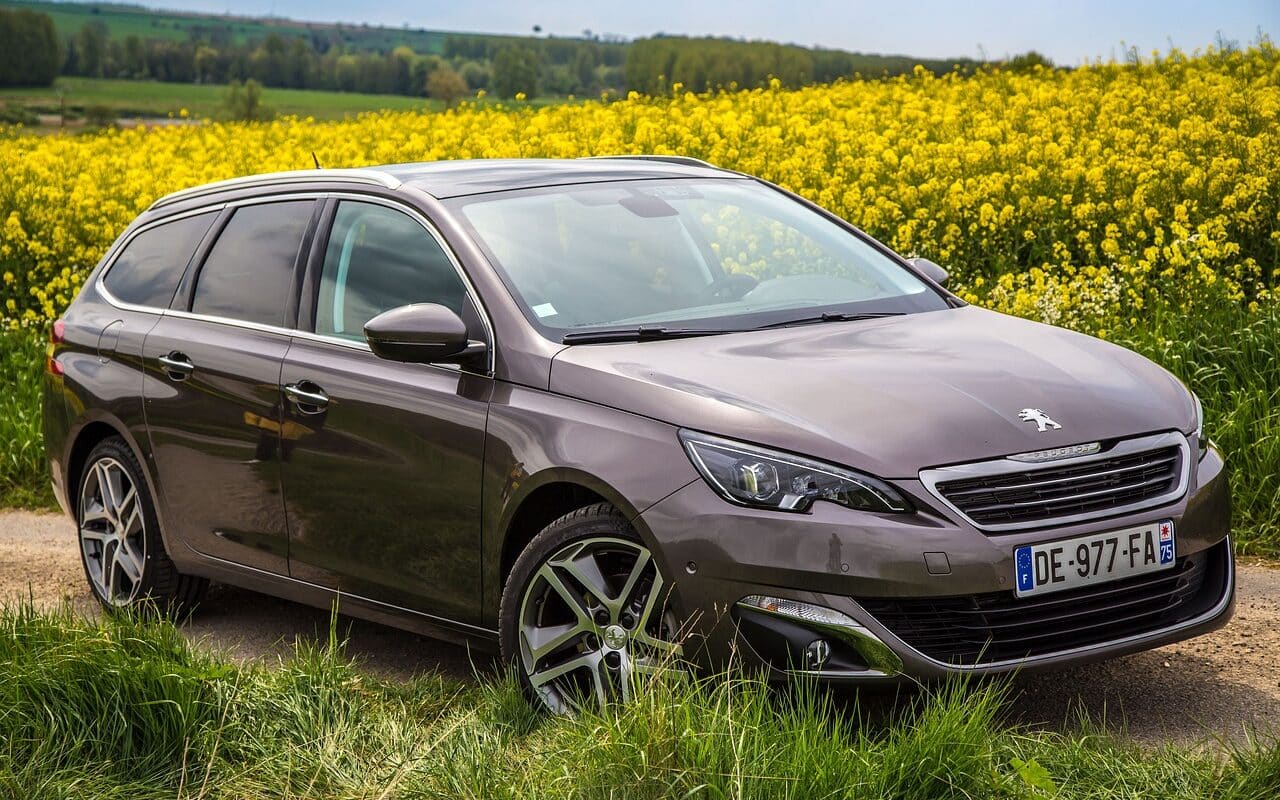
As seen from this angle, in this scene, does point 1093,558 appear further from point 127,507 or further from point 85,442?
point 85,442

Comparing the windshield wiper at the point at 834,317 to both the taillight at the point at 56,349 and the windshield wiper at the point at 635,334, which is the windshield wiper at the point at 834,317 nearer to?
the windshield wiper at the point at 635,334

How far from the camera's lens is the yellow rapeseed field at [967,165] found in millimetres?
8859

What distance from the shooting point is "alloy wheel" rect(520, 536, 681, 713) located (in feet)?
13.5

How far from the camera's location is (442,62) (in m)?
59.9

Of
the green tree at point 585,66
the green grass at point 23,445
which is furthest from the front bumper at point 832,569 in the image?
the green tree at point 585,66

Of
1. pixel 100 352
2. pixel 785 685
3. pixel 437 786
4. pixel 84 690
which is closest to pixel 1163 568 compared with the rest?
pixel 785 685

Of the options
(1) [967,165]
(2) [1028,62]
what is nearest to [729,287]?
(1) [967,165]

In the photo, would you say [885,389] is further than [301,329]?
No

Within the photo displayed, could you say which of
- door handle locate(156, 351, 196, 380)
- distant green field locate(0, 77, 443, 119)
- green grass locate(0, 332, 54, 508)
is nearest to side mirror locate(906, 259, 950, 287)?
door handle locate(156, 351, 196, 380)

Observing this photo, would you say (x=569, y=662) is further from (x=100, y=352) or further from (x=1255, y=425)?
(x=1255, y=425)

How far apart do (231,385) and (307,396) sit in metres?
0.49

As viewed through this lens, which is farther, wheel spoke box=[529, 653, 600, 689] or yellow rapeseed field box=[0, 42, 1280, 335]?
yellow rapeseed field box=[0, 42, 1280, 335]

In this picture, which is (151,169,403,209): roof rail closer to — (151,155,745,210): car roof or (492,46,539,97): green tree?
(151,155,745,210): car roof

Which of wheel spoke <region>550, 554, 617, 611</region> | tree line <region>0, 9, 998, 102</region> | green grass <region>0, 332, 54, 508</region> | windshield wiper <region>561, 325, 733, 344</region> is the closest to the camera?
wheel spoke <region>550, 554, 617, 611</region>
